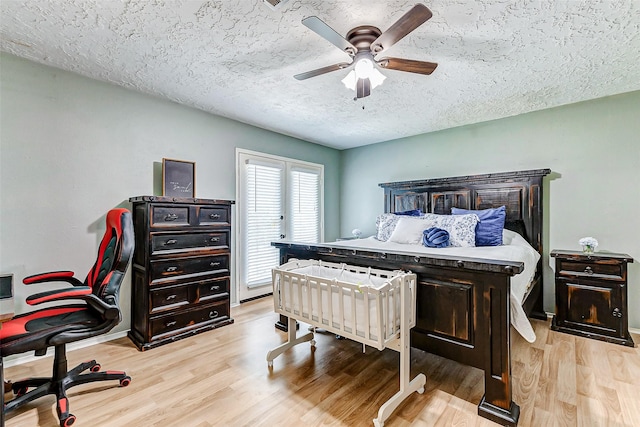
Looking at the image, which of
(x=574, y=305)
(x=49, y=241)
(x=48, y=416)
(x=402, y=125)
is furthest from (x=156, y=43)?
(x=574, y=305)

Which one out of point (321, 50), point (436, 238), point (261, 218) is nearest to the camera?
point (321, 50)

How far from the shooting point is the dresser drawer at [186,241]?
2672mm

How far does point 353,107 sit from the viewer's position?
3363mm

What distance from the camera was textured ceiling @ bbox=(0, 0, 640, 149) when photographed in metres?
1.77

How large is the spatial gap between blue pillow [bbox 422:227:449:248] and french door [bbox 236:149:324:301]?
2.11m

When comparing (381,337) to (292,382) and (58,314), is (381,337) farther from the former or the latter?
(58,314)

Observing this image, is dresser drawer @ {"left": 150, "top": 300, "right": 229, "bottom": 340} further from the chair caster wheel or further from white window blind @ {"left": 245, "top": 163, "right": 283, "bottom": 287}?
the chair caster wheel

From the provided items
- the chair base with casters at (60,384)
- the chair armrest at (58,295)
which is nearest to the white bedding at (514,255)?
the chair armrest at (58,295)

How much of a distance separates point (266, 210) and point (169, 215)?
1.55 metres

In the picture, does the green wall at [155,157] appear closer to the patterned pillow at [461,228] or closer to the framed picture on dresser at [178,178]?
the framed picture on dresser at [178,178]

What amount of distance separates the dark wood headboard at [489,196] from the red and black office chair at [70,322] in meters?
3.53

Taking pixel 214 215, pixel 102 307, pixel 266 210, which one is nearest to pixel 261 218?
pixel 266 210

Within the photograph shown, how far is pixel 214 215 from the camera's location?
311 centimetres

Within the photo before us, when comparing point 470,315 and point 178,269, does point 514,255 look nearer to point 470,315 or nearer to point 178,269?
point 470,315
